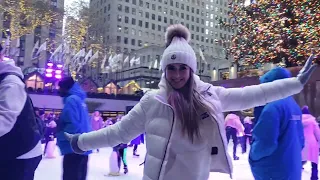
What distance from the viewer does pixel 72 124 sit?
385 centimetres

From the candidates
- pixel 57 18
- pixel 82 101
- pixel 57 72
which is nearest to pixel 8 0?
pixel 57 18

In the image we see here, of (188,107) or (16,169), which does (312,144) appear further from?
(16,169)

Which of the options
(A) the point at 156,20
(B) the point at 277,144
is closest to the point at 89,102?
(B) the point at 277,144

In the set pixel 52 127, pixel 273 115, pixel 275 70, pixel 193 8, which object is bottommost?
pixel 52 127

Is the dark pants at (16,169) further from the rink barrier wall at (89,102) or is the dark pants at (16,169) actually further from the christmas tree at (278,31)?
the rink barrier wall at (89,102)

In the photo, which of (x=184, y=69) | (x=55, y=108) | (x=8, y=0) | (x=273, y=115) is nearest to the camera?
(x=184, y=69)

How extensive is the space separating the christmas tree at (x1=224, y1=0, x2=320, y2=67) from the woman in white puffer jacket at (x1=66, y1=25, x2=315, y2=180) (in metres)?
10.8

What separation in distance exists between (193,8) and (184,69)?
9280cm

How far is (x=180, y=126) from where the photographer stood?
168 centimetres

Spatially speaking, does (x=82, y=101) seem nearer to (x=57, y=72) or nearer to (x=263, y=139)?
(x=263, y=139)

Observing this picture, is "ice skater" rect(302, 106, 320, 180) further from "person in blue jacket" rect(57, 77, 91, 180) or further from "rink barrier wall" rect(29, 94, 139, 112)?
"rink barrier wall" rect(29, 94, 139, 112)

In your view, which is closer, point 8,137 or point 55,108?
point 8,137

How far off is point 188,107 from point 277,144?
1.63 metres

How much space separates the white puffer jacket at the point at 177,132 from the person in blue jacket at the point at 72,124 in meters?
1.89
